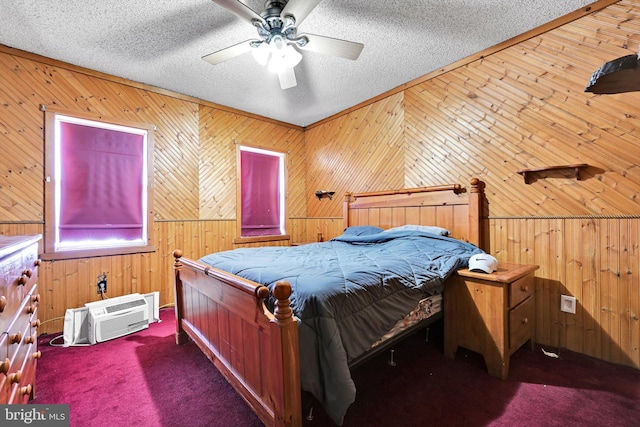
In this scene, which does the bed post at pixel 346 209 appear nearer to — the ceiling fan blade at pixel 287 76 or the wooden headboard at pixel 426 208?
the wooden headboard at pixel 426 208

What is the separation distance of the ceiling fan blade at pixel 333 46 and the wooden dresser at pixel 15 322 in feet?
6.81

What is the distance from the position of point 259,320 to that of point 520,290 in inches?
75.5

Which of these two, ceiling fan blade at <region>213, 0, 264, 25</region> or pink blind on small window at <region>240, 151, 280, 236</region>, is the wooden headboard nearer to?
pink blind on small window at <region>240, 151, 280, 236</region>

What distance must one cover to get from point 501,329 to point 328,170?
10.3ft

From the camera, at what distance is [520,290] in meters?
2.11

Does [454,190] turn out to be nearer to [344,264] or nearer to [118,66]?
[344,264]

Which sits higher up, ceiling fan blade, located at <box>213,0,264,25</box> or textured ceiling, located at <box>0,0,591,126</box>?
textured ceiling, located at <box>0,0,591,126</box>

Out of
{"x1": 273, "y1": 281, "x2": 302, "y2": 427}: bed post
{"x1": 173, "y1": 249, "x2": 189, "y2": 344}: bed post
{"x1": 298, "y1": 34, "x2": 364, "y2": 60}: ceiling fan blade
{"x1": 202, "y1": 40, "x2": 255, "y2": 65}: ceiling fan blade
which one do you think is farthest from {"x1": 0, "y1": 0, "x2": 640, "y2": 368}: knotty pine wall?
{"x1": 273, "y1": 281, "x2": 302, "y2": 427}: bed post

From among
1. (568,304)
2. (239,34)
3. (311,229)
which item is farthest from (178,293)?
(568,304)

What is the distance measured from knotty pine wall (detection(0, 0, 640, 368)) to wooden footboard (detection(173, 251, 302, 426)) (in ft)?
5.67

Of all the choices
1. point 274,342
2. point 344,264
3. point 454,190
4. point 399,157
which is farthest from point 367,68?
point 274,342

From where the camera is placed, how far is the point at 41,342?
256cm

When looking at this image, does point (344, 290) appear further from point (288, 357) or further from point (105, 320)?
point (105, 320)

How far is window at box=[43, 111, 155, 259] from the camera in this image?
9.21 ft
